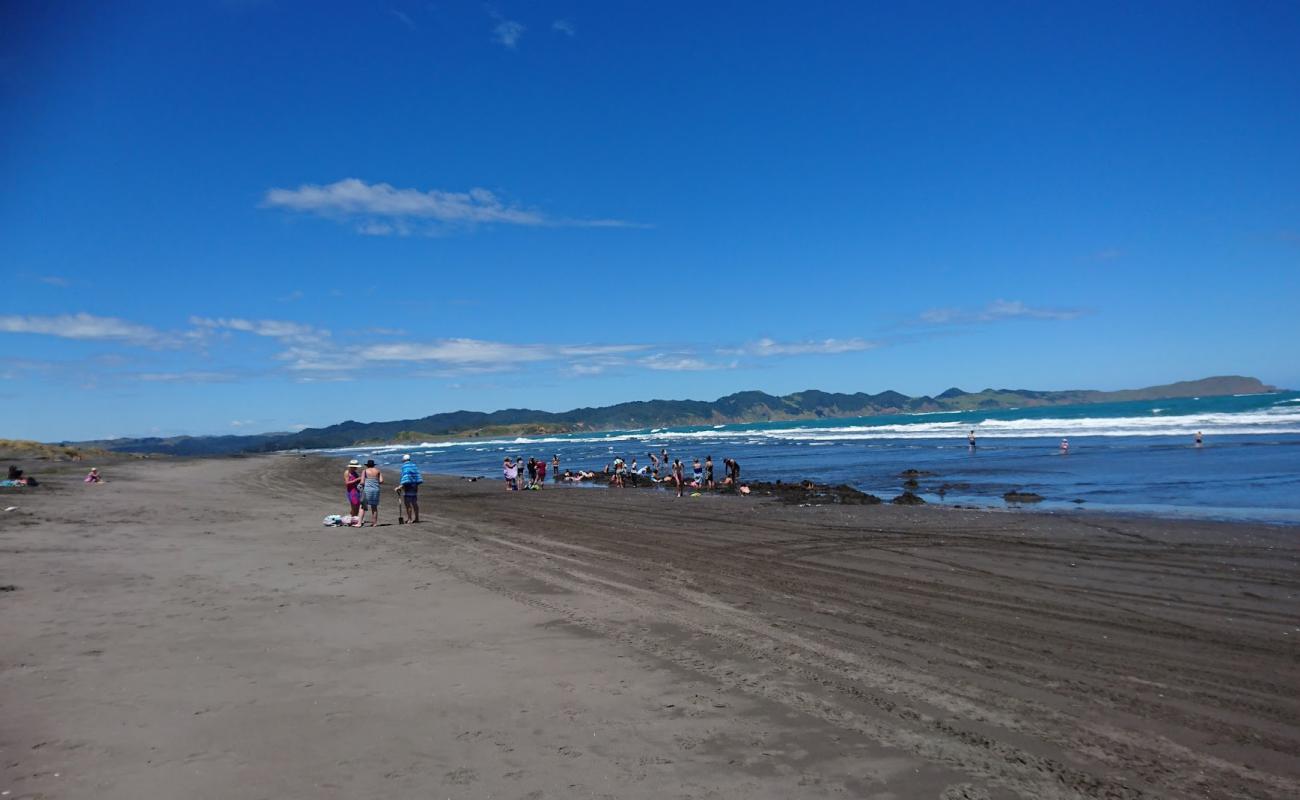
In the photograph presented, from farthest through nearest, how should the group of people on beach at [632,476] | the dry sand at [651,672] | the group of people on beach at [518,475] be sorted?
1. the group of people on beach at [518,475]
2. the group of people on beach at [632,476]
3. the dry sand at [651,672]

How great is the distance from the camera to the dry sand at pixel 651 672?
4.41 meters

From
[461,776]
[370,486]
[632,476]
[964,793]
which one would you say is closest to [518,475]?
[632,476]

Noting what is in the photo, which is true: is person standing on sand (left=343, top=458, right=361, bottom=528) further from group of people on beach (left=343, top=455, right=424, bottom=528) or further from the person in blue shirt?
the person in blue shirt

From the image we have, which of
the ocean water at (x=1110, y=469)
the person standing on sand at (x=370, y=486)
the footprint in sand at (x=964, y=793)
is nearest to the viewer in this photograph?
the footprint in sand at (x=964, y=793)

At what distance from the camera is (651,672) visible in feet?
20.7

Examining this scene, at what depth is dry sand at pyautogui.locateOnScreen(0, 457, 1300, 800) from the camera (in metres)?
4.41

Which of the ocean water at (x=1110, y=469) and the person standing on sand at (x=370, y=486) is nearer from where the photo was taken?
the person standing on sand at (x=370, y=486)

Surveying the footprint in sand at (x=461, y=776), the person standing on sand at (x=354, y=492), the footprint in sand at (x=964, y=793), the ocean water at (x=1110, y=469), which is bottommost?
the ocean water at (x=1110, y=469)

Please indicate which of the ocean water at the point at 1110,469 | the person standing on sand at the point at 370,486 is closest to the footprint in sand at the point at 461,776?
the person standing on sand at the point at 370,486

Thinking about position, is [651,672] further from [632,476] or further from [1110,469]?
[1110,469]

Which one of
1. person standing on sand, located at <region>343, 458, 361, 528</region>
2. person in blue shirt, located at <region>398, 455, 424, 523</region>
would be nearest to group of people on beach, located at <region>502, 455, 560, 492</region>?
person in blue shirt, located at <region>398, 455, 424, 523</region>

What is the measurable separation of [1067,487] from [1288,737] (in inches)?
827

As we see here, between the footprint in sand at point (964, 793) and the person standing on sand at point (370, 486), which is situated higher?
the person standing on sand at point (370, 486)

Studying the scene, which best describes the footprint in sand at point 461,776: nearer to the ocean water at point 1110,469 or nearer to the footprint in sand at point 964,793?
the footprint in sand at point 964,793
